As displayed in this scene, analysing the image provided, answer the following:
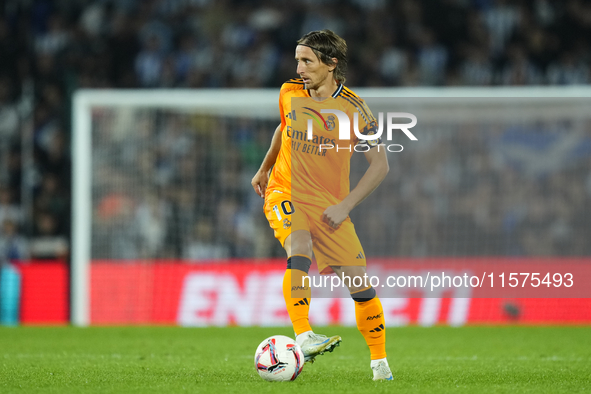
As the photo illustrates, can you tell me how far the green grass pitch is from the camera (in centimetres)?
490

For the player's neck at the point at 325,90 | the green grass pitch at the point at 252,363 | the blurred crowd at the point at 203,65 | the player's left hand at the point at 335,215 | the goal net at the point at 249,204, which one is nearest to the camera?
the green grass pitch at the point at 252,363

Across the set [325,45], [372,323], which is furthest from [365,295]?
[325,45]

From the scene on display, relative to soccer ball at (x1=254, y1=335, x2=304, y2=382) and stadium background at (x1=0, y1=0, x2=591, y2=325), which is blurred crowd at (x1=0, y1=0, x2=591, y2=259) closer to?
stadium background at (x1=0, y1=0, x2=591, y2=325)

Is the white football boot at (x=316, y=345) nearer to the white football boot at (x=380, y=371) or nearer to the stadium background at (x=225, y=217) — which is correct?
the white football boot at (x=380, y=371)

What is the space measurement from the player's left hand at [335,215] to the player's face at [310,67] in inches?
30.4

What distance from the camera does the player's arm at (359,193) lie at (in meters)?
5.02

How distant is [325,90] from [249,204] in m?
Result: 6.40

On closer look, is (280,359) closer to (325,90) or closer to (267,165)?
(267,165)

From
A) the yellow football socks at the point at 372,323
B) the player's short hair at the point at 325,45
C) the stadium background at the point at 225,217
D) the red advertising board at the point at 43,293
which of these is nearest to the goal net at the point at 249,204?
the stadium background at the point at 225,217

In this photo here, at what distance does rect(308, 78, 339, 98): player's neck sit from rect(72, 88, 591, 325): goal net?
5397mm

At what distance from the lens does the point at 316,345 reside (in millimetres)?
4957

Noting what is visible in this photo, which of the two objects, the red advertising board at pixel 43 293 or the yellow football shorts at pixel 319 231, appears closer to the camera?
the yellow football shorts at pixel 319 231

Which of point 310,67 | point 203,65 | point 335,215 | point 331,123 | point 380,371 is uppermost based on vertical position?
point 203,65

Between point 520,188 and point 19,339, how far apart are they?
633 centimetres
